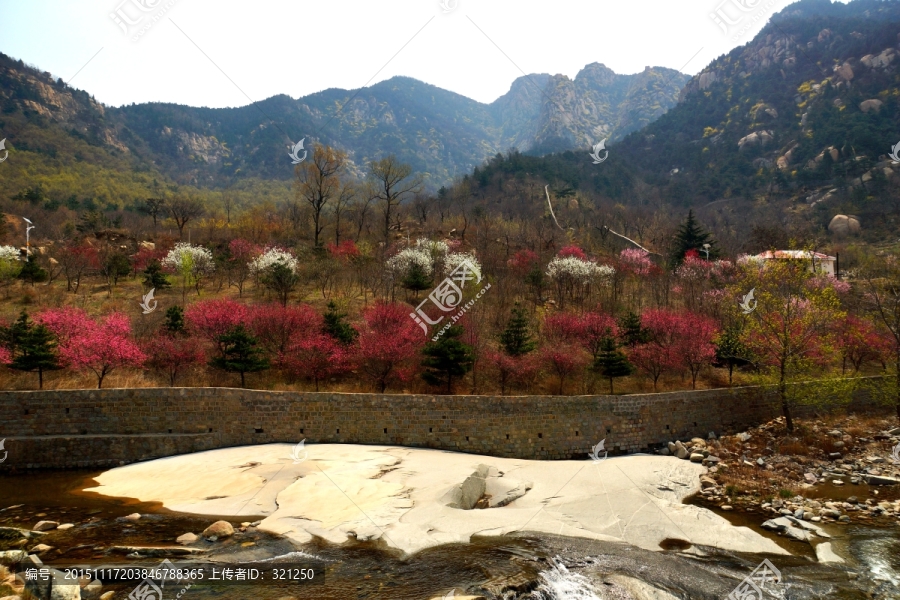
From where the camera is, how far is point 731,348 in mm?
22875

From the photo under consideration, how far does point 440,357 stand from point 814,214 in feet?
201

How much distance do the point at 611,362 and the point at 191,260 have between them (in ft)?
90.9

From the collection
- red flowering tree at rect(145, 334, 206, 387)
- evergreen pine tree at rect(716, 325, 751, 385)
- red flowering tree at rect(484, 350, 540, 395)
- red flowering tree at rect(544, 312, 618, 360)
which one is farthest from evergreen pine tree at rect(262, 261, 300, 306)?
evergreen pine tree at rect(716, 325, 751, 385)

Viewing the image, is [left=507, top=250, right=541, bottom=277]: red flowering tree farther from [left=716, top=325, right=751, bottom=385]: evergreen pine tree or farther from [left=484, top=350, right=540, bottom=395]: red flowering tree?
[left=716, top=325, right=751, bottom=385]: evergreen pine tree

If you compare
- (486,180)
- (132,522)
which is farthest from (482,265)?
(486,180)

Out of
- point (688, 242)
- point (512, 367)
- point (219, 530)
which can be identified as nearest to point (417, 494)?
point (219, 530)

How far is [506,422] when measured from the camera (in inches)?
706

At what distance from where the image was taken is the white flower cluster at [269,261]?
3286 centimetres

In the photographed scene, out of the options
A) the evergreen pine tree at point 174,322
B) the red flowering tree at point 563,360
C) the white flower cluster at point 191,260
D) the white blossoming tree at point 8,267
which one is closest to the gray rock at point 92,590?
the evergreen pine tree at point 174,322

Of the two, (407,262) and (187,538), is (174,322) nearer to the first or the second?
(407,262)

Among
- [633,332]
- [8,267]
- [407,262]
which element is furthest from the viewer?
[407,262]

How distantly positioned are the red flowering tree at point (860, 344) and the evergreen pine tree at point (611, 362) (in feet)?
33.7

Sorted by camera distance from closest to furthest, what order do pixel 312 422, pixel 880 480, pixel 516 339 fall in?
1. pixel 880 480
2. pixel 312 422
3. pixel 516 339

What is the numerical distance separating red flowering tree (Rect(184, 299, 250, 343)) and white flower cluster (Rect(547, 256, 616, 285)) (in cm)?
2057
